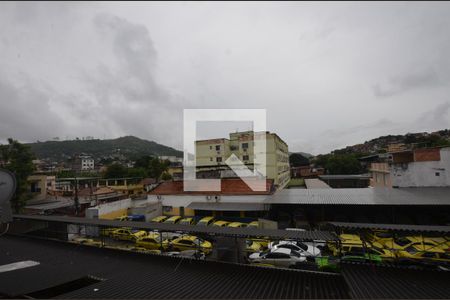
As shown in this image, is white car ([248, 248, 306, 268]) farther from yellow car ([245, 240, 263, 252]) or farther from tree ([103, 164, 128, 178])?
tree ([103, 164, 128, 178])

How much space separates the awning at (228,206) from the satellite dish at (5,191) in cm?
1417

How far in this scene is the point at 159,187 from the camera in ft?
69.5

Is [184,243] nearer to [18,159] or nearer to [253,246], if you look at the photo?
[253,246]

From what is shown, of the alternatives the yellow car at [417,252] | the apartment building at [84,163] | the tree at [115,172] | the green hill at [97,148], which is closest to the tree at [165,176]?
the tree at [115,172]

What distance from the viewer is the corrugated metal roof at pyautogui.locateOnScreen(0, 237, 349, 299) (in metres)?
4.29

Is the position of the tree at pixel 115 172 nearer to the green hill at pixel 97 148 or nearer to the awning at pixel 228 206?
the awning at pixel 228 206

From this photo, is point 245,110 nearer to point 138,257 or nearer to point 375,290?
point 138,257

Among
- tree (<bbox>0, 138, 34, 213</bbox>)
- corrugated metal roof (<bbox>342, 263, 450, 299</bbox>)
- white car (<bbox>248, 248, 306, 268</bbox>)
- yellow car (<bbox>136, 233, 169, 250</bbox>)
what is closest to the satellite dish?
corrugated metal roof (<bbox>342, 263, 450, 299</bbox>)

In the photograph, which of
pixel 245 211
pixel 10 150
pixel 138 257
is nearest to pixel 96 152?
pixel 10 150

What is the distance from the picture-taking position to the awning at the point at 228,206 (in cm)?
1706

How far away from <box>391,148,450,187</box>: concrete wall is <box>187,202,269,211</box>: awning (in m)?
12.2

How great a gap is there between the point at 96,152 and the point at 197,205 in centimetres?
9456

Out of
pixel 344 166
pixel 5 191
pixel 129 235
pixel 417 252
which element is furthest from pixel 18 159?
pixel 344 166

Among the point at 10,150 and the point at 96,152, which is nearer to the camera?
the point at 10,150
